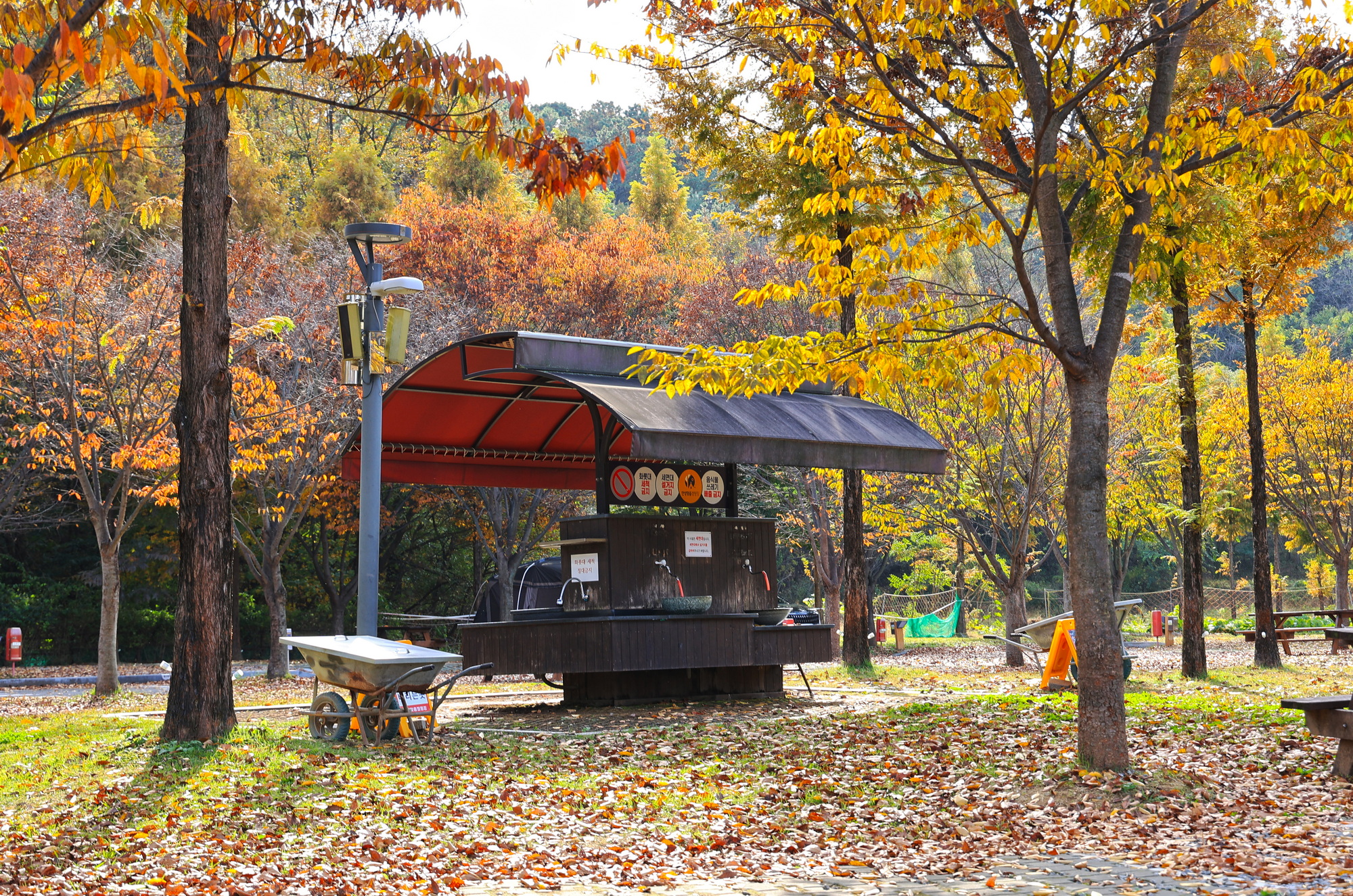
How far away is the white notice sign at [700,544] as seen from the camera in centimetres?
1406

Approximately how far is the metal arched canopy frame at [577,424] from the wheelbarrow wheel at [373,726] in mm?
3356

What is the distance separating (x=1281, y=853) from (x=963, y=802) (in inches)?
79.2

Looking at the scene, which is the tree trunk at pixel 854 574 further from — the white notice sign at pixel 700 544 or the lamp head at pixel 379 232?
the lamp head at pixel 379 232

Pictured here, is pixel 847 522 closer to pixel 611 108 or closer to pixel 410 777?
pixel 410 777

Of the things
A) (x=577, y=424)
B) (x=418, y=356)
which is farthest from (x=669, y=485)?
(x=418, y=356)

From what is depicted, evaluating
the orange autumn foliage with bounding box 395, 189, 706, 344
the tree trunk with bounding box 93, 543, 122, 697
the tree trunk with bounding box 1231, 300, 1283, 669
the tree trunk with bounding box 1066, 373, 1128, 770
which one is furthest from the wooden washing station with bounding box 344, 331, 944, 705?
the orange autumn foliage with bounding box 395, 189, 706, 344

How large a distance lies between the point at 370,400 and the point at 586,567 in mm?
3335

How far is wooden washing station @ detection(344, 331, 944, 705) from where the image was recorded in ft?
40.2

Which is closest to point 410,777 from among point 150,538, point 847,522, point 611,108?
point 847,522

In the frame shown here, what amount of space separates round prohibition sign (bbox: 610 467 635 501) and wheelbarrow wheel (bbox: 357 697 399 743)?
15.1 feet

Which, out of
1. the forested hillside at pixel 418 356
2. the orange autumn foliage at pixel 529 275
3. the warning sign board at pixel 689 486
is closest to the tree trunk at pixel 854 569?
the forested hillside at pixel 418 356

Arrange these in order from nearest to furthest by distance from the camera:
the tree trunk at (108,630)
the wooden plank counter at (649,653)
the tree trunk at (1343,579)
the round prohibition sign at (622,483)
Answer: the wooden plank counter at (649,653), the round prohibition sign at (622,483), the tree trunk at (108,630), the tree trunk at (1343,579)

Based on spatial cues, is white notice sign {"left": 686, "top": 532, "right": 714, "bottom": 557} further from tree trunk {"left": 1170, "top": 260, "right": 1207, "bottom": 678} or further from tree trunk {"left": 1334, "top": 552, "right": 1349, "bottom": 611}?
tree trunk {"left": 1334, "top": 552, "right": 1349, "bottom": 611}

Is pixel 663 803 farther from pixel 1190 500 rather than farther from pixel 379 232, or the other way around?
pixel 1190 500
